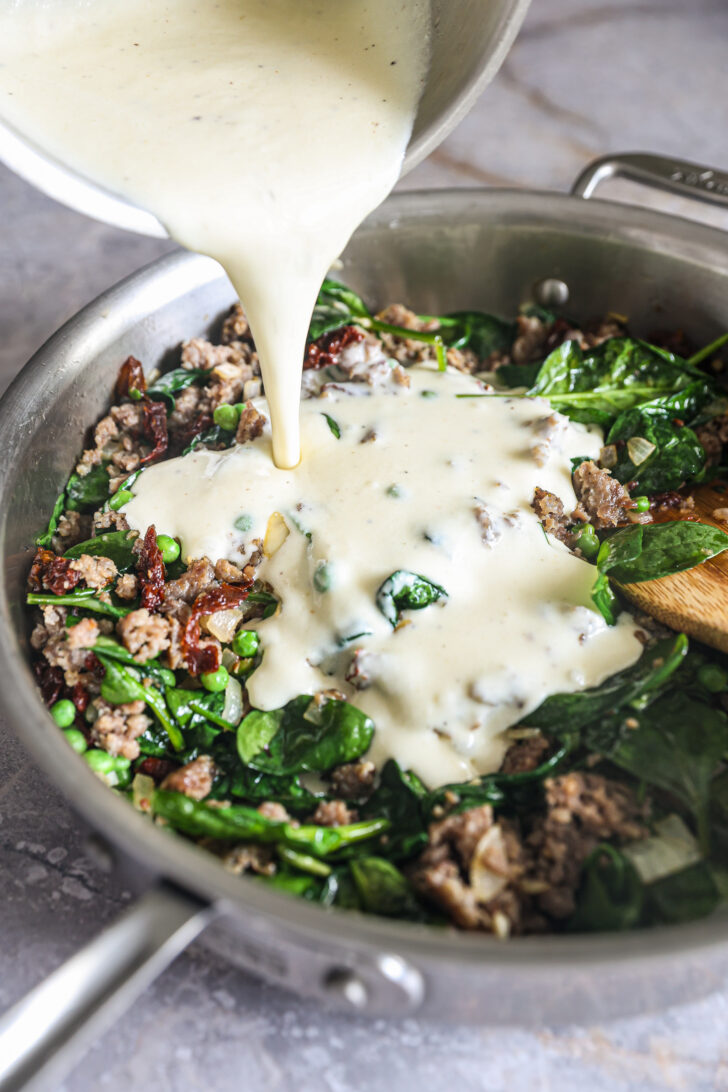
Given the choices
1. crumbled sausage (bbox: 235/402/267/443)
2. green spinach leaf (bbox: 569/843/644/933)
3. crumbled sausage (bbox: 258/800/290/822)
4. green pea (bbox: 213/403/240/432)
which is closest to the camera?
green spinach leaf (bbox: 569/843/644/933)

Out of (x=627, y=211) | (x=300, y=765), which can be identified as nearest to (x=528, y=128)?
(x=627, y=211)

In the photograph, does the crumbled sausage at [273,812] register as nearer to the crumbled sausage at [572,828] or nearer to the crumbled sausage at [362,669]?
the crumbled sausage at [362,669]

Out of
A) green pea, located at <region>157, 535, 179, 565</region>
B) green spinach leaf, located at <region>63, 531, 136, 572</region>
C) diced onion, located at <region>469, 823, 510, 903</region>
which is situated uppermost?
green pea, located at <region>157, 535, 179, 565</region>

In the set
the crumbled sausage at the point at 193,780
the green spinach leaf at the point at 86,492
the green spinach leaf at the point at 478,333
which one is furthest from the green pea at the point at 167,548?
the green spinach leaf at the point at 478,333

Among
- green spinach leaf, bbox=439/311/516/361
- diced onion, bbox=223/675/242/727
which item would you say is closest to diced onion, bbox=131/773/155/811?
diced onion, bbox=223/675/242/727

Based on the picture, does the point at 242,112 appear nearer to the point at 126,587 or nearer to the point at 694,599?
the point at 126,587

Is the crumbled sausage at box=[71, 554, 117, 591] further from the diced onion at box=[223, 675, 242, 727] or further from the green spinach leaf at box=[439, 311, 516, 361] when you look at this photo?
the green spinach leaf at box=[439, 311, 516, 361]
